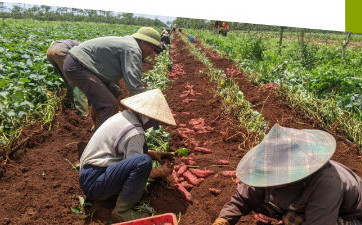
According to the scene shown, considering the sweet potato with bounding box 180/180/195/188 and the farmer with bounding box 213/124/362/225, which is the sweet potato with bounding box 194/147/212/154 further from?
the farmer with bounding box 213/124/362/225

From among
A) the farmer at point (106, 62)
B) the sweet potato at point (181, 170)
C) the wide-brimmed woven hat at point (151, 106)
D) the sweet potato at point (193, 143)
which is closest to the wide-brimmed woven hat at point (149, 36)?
the farmer at point (106, 62)

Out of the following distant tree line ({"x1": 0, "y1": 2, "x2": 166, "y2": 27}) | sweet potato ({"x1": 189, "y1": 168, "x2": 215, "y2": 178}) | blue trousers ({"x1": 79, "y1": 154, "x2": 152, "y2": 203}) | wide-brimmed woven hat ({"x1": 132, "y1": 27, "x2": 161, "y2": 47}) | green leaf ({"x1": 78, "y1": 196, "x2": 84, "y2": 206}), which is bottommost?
green leaf ({"x1": 78, "y1": 196, "x2": 84, "y2": 206})

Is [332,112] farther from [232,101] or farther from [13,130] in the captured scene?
[13,130]

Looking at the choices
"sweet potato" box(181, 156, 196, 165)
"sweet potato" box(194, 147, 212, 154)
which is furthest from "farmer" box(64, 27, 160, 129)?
"sweet potato" box(194, 147, 212, 154)

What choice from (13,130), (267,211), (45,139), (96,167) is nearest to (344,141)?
(267,211)

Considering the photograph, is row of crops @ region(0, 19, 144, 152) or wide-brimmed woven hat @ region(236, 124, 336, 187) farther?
row of crops @ region(0, 19, 144, 152)

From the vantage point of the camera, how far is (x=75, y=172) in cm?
320

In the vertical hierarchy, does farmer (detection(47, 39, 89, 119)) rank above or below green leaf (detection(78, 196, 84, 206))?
above

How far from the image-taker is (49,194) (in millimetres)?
2807

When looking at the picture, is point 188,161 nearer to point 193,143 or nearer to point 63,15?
point 193,143

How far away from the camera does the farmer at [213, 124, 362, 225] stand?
160cm

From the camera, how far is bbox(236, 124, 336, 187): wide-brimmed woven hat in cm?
158

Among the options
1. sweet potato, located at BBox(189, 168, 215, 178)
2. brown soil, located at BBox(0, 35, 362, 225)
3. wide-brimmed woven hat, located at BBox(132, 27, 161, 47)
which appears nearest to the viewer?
brown soil, located at BBox(0, 35, 362, 225)

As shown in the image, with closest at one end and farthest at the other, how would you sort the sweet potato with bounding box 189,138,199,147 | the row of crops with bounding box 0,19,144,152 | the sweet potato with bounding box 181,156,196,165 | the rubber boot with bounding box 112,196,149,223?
the rubber boot with bounding box 112,196,149,223 < the sweet potato with bounding box 181,156,196,165 < the row of crops with bounding box 0,19,144,152 < the sweet potato with bounding box 189,138,199,147
